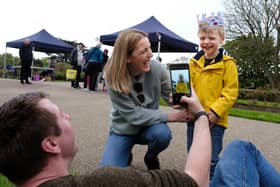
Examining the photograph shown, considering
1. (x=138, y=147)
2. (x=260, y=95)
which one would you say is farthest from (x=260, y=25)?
(x=138, y=147)

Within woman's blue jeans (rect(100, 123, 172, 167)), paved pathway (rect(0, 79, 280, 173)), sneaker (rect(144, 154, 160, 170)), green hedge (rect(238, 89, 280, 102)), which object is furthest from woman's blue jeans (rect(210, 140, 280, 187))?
green hedge (rect(238, 89, 280, 102))

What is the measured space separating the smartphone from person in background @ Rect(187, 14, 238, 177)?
93cm

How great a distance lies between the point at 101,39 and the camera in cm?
1354

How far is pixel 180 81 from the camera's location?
6.34 ft

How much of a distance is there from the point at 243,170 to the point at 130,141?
130cm

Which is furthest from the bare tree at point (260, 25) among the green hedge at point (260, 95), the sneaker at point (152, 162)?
the sneaker at point (152, 162)

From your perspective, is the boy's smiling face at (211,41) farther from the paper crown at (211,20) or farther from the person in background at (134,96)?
the person in background at (134,96)

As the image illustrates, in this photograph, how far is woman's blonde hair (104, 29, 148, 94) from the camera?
2.84 metres

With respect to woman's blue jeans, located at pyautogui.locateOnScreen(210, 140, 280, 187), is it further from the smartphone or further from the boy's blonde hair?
the boy's blonde hair

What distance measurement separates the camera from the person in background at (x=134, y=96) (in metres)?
2.86

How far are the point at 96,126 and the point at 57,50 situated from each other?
1559cm

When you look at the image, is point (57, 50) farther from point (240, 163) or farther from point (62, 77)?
point (240, 163)

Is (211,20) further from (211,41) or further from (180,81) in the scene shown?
(180,81)

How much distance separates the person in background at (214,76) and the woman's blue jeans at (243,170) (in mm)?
642
